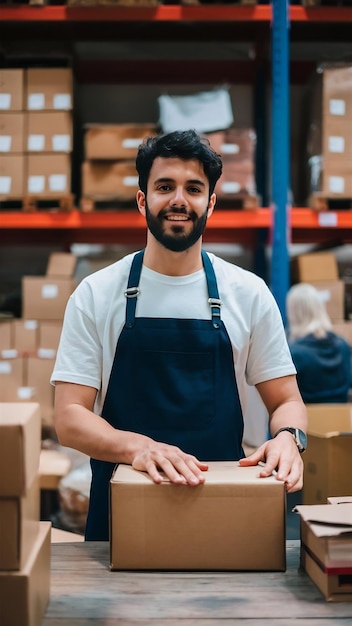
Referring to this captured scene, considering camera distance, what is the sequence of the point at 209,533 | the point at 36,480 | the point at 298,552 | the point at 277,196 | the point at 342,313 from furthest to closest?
the point at 342,313 → the point at 277,196 → the point at 298,552 → the point at 209,533 → the point at 36,480

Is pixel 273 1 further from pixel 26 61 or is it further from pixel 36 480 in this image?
pixel 36 480

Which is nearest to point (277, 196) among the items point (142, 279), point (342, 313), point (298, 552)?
point (342, 313)

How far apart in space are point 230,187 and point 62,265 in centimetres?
123

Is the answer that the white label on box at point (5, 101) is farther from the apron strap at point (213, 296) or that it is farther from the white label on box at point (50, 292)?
the apron strap at point (213, 296)

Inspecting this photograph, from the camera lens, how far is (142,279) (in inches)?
72.9

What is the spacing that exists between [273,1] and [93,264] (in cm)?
220

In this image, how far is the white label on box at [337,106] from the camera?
414 centimetres

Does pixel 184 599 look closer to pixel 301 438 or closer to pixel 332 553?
pixel 332 553

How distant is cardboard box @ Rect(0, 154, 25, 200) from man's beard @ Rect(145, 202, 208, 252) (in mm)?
2721

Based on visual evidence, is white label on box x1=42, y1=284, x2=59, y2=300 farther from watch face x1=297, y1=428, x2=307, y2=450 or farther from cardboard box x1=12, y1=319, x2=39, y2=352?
watch face x1=297, y1=428, x2=307, y2=450

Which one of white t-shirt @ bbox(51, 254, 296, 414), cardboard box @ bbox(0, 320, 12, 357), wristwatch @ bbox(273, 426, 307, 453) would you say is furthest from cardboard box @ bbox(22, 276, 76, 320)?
wristwatch @ bbox(273, 426, 307, 453)

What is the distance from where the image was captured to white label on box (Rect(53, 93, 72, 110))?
4242 millimetres

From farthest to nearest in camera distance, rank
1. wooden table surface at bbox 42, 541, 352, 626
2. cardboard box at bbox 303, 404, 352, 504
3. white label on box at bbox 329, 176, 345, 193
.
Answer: white label on box at bbox 329, 176, 345, 193, cardboard box at bbox 303, 404, 352, 504, wooden table surface at bbox 42, 541, 352, 626

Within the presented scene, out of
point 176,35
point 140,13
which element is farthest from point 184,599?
point 176,35
